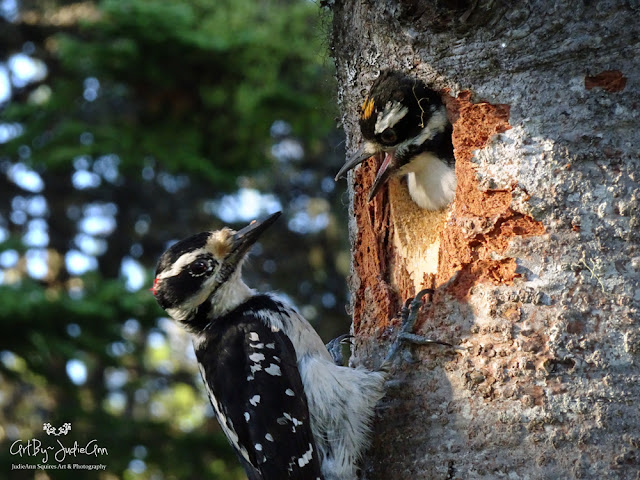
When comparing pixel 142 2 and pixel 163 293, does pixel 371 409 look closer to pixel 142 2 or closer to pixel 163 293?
pixel 163 293

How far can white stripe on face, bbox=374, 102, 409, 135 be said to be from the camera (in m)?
3.63

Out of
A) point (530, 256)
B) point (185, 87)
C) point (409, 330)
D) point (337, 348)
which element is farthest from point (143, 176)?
point (530, 256)

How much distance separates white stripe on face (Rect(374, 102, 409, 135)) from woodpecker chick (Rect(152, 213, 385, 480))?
72 cm

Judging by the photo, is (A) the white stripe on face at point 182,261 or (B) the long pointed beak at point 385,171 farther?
(A) the white stripe on face at point 182,261

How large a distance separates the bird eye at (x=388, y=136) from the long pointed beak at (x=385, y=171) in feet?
0.21

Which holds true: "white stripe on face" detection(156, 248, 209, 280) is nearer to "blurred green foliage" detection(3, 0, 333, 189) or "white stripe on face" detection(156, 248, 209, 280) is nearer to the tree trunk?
the tree trunk

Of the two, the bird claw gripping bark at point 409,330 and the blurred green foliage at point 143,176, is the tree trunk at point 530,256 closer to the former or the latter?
the bird claw gripping bark at point 409,330

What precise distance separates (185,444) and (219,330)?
16.3ft

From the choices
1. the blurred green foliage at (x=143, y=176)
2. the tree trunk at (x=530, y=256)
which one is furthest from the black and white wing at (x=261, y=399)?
the blurred green foliage at (x=143, y=176)

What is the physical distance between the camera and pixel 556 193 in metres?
2.82

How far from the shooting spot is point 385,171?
12.4 feet

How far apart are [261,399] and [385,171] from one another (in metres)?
1.19

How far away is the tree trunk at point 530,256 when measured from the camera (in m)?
2.67

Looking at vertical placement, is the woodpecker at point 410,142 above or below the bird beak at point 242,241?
above
